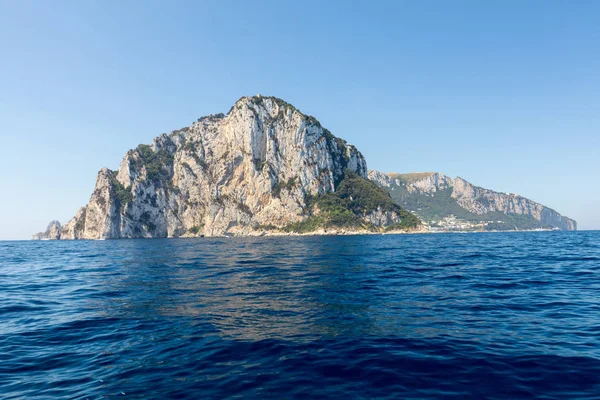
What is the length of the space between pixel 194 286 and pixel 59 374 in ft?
44.4

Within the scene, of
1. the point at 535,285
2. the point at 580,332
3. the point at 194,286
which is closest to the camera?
the point at 580,332

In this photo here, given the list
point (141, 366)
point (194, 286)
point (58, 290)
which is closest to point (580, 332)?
point (141, 366)

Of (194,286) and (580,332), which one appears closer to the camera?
(580,332)

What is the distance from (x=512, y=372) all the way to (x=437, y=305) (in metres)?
7.51

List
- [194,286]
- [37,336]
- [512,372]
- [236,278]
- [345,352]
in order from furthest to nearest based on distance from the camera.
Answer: [236,278]
[194,286]
[37,336]
[345,352]
[512,372]

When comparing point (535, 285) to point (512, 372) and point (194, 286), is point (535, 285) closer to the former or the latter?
point (512, 372)

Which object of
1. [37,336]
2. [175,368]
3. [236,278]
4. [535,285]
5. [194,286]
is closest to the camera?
[175,368]

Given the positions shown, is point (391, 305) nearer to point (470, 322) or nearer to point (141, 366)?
point (470, 322)

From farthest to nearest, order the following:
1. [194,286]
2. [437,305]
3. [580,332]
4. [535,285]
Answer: [194,286] < [535,285] < [437,305] < [580,332]

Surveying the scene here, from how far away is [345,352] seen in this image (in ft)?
33.9

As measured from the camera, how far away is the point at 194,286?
2298cm

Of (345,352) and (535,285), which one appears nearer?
(345,352)

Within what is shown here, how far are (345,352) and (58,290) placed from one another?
78.9 feet

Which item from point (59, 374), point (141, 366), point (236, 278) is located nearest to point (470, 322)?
point (141, 366)
